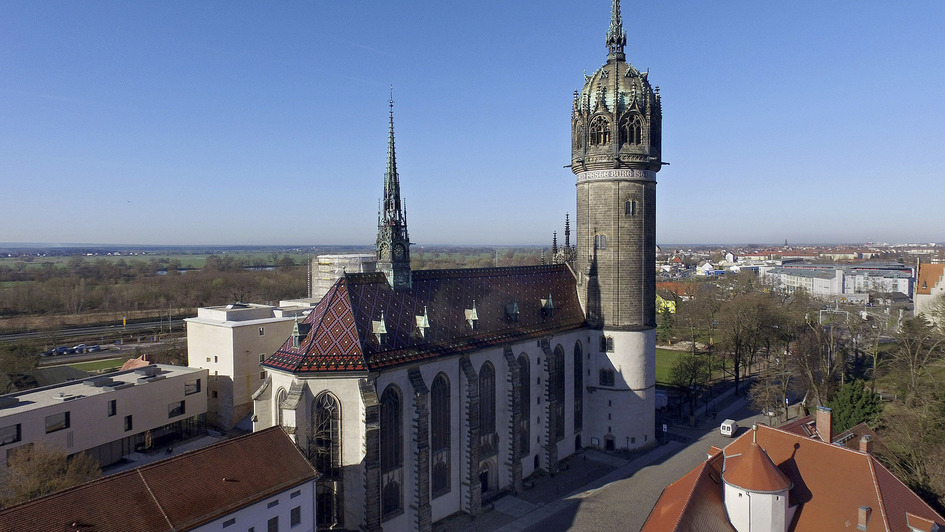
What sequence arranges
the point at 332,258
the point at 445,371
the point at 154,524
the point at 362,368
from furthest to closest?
the point at 332,258 → the point at 445,371 → the point at 362,368 → the point at 154,524

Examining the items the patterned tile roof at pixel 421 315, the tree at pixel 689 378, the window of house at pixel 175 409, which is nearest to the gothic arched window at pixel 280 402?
the patterned tile roof at pixel 421 315

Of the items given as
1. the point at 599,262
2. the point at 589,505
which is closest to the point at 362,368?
the point at 589,505

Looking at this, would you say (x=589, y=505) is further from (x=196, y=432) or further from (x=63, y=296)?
(x=63, y=296)

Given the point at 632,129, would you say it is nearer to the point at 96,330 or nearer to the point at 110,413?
the point at 110,413

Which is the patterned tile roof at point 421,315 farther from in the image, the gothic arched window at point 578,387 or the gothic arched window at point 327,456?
the gothic arched window at point 578,387

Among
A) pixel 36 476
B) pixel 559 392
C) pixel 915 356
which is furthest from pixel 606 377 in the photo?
pixel 36 476

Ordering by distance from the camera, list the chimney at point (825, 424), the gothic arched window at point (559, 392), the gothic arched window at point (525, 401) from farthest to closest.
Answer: the gothic arched window at point (559, 392), the gothic arched window at point (525, 401), the chimney at point (825, 424)
